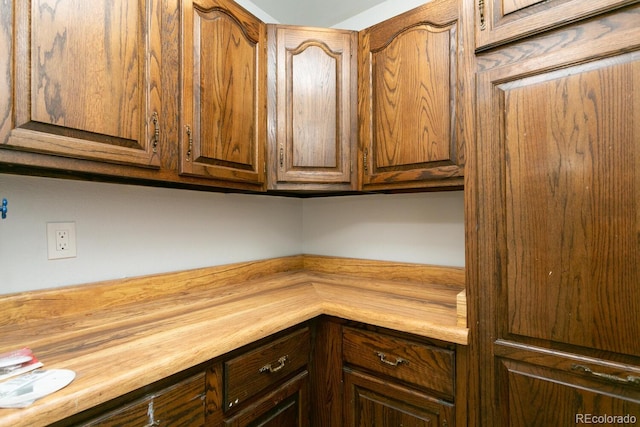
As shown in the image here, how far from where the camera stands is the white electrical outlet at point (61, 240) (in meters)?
1.03

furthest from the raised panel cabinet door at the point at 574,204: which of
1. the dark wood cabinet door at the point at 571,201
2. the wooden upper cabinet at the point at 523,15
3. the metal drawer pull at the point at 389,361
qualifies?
the metal drawer pull at the point at 389,361

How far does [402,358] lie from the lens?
42.3 inches

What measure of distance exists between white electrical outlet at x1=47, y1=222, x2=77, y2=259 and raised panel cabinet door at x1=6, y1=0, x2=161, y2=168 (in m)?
0.38

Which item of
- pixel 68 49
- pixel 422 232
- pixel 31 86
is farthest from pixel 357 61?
pixel 31 86

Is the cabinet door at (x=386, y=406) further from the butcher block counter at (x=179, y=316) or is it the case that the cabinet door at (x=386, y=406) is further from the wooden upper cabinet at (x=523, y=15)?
the wooden upper cabinet at (x=523, y=15)

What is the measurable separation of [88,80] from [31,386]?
0.77 m

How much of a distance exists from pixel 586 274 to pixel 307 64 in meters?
1.31

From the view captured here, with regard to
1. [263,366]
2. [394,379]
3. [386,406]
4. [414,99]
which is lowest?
[386,406]

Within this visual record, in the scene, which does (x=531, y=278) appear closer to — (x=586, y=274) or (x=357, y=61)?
(x=586, y=274)

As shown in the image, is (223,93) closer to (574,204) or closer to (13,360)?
(13,360)

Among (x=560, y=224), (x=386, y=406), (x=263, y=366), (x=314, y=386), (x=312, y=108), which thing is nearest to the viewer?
(x=560, y=224)

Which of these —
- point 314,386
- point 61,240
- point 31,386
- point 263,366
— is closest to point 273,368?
point 263,366

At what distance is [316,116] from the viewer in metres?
1.42

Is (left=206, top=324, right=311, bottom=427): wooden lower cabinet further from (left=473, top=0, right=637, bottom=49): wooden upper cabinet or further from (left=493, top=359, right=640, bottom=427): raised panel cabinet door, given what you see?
(left=473, top=0, right=637, bottom=49): wooden upper cabinet
